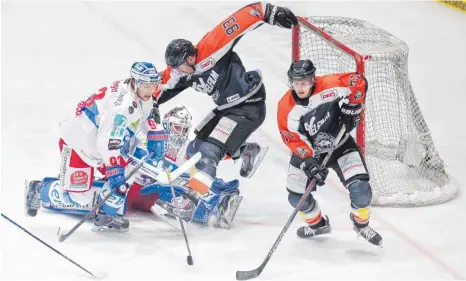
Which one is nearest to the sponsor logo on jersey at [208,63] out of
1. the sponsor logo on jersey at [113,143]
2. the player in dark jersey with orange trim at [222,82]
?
the player in dark jersey with orange trim at [222,82]

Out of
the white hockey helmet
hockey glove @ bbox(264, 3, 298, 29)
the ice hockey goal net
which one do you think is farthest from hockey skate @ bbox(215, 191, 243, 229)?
hockey glove @ bbox(264, 3, 298, 29)

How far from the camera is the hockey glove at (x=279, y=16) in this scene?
19.7ft

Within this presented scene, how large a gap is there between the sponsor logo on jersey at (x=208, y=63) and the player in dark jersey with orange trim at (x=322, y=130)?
1.79 feet

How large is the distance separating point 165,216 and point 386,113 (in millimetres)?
1552

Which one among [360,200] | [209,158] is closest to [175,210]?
[209,158]

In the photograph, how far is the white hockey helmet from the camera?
6273 millimetres

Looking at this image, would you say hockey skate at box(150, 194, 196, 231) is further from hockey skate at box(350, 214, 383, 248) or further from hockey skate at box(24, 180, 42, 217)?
hockey skate at box(350, 214, 383, 248)

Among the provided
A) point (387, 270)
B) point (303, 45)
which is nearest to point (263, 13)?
point (303, 45)

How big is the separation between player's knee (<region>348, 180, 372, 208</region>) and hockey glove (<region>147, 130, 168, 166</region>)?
1.06 meters

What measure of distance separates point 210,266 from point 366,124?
1.75 m

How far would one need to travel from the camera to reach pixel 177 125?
628cm

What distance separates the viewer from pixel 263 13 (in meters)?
6.05

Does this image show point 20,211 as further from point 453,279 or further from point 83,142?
point 453,279

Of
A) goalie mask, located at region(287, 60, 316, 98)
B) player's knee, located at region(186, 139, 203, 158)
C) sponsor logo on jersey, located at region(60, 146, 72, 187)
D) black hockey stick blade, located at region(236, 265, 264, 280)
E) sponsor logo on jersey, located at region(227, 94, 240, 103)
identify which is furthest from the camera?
player's knee, located at region(186, 139, 203, 158)
